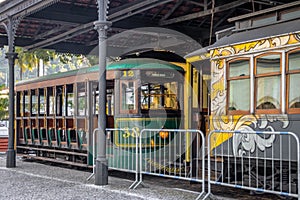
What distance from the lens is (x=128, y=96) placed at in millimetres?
11062

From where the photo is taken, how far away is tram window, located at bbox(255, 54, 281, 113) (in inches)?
312

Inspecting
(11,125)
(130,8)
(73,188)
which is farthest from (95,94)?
(73,188)

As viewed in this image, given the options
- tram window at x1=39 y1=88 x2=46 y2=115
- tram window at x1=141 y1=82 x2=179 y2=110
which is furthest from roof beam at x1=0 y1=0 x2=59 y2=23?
tram window at x1=141 y1=82 x2=179 y2=110

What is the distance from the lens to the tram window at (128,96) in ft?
36.0

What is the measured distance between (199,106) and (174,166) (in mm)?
2611

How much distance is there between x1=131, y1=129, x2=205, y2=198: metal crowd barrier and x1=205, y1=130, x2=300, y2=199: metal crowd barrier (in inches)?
26.0

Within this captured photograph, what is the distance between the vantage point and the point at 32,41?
17266mm

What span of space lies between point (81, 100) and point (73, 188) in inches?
135

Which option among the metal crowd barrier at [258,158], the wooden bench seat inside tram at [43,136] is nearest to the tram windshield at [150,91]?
the metal crowd barrier at [258,158]

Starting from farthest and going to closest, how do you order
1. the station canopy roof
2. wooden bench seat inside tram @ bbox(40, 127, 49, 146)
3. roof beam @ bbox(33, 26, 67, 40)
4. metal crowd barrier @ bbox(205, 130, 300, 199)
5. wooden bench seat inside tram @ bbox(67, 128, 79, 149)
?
1. roof beam @ bbox(33, 26, 67, 40)
2. wooden bench seat inside tram @ bbox(40, 127, 49, 146)
3. wooden bench seat inside tram @ bbox(67, 128, 79, 149)
4. the station canopy roof
5. metal crowd barrier @ bbox(205, 130, 300, 199)

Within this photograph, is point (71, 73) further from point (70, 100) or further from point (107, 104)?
point (107, 104)

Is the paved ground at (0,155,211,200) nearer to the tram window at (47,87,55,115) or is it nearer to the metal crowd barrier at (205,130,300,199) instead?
the metal crowd barrier at (205,130,300,199)

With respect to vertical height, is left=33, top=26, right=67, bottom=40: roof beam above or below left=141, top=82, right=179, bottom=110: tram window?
above

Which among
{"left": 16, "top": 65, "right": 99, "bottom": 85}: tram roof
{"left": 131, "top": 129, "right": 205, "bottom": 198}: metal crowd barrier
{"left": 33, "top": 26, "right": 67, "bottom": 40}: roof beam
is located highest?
{"left": 33, "top": 26, "right": 67, "bottom": 40}: roof beam
